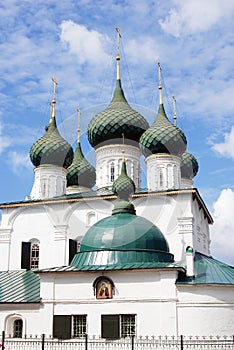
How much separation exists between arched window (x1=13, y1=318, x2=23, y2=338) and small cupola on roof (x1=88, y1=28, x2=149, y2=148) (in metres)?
9.03

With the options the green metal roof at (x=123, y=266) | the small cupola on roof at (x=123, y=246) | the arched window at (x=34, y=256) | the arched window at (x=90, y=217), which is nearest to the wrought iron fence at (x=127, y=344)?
the green metal roof at (x=123, y=266)

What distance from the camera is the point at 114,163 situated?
74.5 ft

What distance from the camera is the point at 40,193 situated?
23.1m

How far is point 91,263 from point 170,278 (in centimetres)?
257

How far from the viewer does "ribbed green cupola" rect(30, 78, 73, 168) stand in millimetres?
23250

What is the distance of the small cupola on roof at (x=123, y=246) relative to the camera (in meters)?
16.2

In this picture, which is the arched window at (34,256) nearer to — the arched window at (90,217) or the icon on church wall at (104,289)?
the arched window at (90,217)

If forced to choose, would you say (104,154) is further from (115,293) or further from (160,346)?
(160,346)

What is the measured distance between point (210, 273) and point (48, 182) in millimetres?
9500

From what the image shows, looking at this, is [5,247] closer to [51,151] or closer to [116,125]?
[51,151]

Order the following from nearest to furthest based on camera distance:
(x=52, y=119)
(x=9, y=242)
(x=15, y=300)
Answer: (x=15, y=300) < (x=9, y=242) < (x=52, y=119)

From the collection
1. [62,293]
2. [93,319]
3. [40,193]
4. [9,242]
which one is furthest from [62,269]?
[40,193]

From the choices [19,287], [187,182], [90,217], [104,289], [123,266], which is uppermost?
[187,182]

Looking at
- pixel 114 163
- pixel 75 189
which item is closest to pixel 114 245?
pixel 114 163
